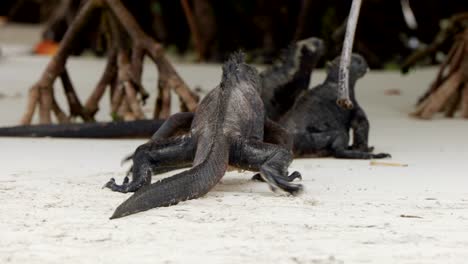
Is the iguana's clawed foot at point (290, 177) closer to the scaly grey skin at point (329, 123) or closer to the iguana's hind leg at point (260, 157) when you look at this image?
the iguana's hind leg at point (260, 157)

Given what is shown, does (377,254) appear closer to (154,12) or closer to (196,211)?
(196,211)

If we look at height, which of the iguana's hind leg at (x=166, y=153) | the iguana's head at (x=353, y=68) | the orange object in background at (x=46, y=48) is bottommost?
the iguana's hind leg at (x=166, y=153)

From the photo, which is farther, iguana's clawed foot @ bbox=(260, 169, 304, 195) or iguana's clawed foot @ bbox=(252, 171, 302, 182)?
iguana's clawed foot @ bbox=(252, 171, 302, 182)

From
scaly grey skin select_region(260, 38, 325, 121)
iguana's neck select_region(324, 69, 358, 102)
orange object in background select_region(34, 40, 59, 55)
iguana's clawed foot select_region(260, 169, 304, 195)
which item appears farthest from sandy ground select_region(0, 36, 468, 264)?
orange object in background select_region(34, 40, 59, 55)

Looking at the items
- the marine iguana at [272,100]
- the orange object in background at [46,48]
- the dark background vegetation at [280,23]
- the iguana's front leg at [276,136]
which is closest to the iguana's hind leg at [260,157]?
the iguana's front leg at [276,136]

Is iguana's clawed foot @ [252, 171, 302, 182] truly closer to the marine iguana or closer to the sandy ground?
the sandy ground

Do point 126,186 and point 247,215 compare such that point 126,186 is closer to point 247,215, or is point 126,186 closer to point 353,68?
point 247,215

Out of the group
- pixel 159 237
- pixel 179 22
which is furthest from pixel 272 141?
pixel 179 22

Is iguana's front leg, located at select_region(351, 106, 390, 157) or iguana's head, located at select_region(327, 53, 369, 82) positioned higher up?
iguana's head, located at select_region(327, 53, 369, 82)
